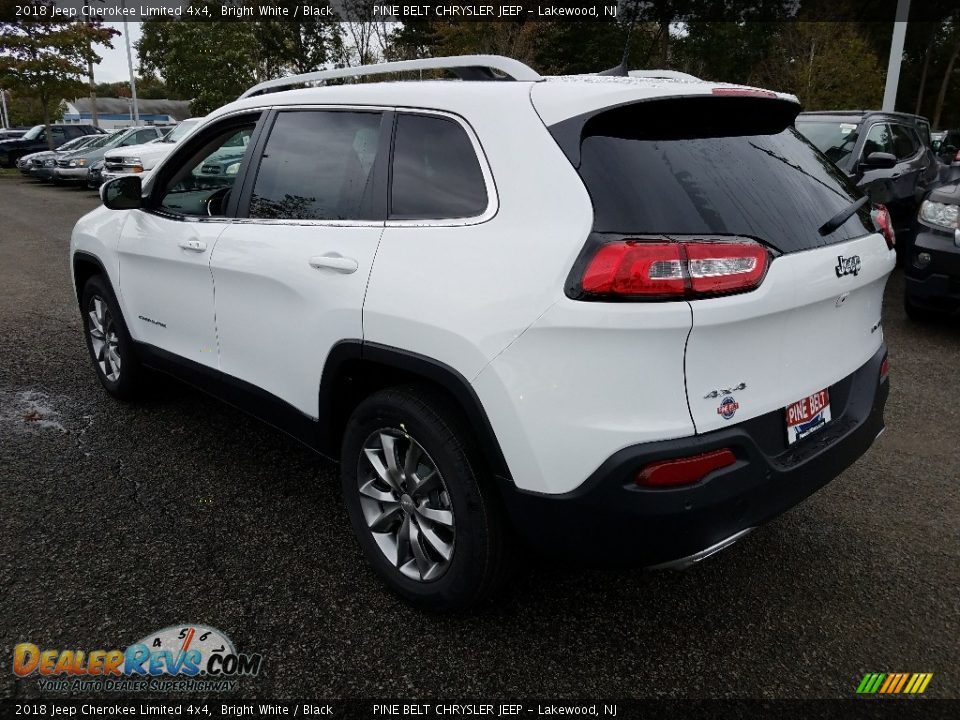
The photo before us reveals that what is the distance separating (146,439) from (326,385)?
186cm

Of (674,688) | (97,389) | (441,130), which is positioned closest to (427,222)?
(441,130)

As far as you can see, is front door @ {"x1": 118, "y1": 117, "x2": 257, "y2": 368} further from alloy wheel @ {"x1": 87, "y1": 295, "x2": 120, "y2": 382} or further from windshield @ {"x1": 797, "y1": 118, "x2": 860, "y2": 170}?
windshield @ {"x1": 797, "y1": 118, "x2": 860, "y2": 170}

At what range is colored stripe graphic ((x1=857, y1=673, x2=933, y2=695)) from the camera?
2.29 m

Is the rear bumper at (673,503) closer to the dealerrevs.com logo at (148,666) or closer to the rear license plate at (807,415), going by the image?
the rear license plate at (807,415)

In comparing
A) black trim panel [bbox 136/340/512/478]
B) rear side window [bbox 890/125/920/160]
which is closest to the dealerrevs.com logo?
black trim panel [bbox 136/340/512/478]

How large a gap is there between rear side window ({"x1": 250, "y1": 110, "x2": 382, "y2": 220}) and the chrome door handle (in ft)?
0.55

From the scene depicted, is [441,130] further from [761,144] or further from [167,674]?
[167,674]

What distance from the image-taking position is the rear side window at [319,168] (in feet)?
8.93

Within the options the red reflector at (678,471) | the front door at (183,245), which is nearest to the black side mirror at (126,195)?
the front door at (183,245)

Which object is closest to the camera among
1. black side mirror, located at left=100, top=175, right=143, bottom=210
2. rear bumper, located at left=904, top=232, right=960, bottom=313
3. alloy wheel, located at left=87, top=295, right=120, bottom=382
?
black side mirror, located at left=100, top=175, right=143, bottom=210

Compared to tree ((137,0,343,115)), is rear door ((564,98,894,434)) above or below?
below

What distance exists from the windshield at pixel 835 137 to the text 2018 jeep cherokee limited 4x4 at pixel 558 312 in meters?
5.75

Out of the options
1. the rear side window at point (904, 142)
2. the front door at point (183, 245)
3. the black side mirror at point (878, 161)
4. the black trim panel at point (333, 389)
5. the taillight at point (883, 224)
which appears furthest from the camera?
the rear side window at point (904, 142)

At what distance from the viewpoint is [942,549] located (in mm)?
3004
